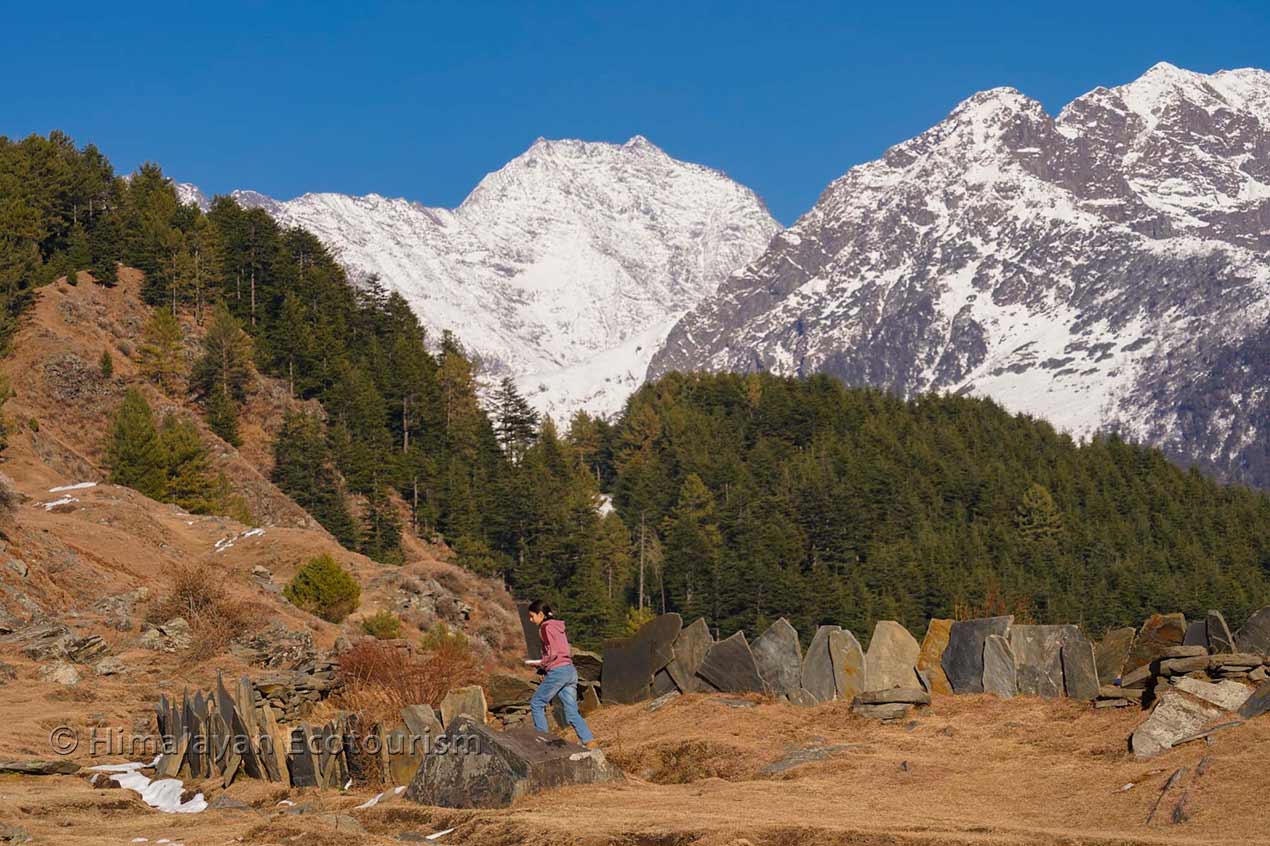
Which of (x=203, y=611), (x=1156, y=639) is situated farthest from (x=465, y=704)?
(x=203, y=611)

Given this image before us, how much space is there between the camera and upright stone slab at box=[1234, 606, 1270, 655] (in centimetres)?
1844

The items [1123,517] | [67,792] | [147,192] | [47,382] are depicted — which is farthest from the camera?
[1123,517]

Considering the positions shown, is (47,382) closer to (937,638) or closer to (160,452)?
(160,452)

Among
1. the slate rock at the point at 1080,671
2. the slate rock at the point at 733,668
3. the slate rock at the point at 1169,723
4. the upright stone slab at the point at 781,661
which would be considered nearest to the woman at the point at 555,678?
the slate rock at the point at 733,668

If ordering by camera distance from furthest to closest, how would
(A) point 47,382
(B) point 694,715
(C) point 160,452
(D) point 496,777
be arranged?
(A) point 47,382
(C) point 160,452
(B) point 694,715
(D) point 496,777

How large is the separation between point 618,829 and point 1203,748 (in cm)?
683

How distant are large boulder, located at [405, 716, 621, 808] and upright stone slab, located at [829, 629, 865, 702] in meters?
6.56

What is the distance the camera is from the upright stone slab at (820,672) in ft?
69.4

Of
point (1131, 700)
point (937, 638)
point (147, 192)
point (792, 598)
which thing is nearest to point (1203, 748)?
point (1131, 700)

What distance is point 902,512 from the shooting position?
Answer: 151625 millimetres

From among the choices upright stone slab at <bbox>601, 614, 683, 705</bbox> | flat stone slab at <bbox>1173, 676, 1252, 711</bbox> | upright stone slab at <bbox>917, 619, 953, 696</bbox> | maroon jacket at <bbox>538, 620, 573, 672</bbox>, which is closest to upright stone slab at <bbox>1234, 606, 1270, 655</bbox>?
flat stone slab at <bbox>1173, 676, 1252, 711</bbox>

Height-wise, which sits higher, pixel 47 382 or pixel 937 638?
pixel 47 382

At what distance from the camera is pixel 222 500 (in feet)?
258

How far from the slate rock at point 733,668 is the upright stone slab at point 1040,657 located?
13.0ft
